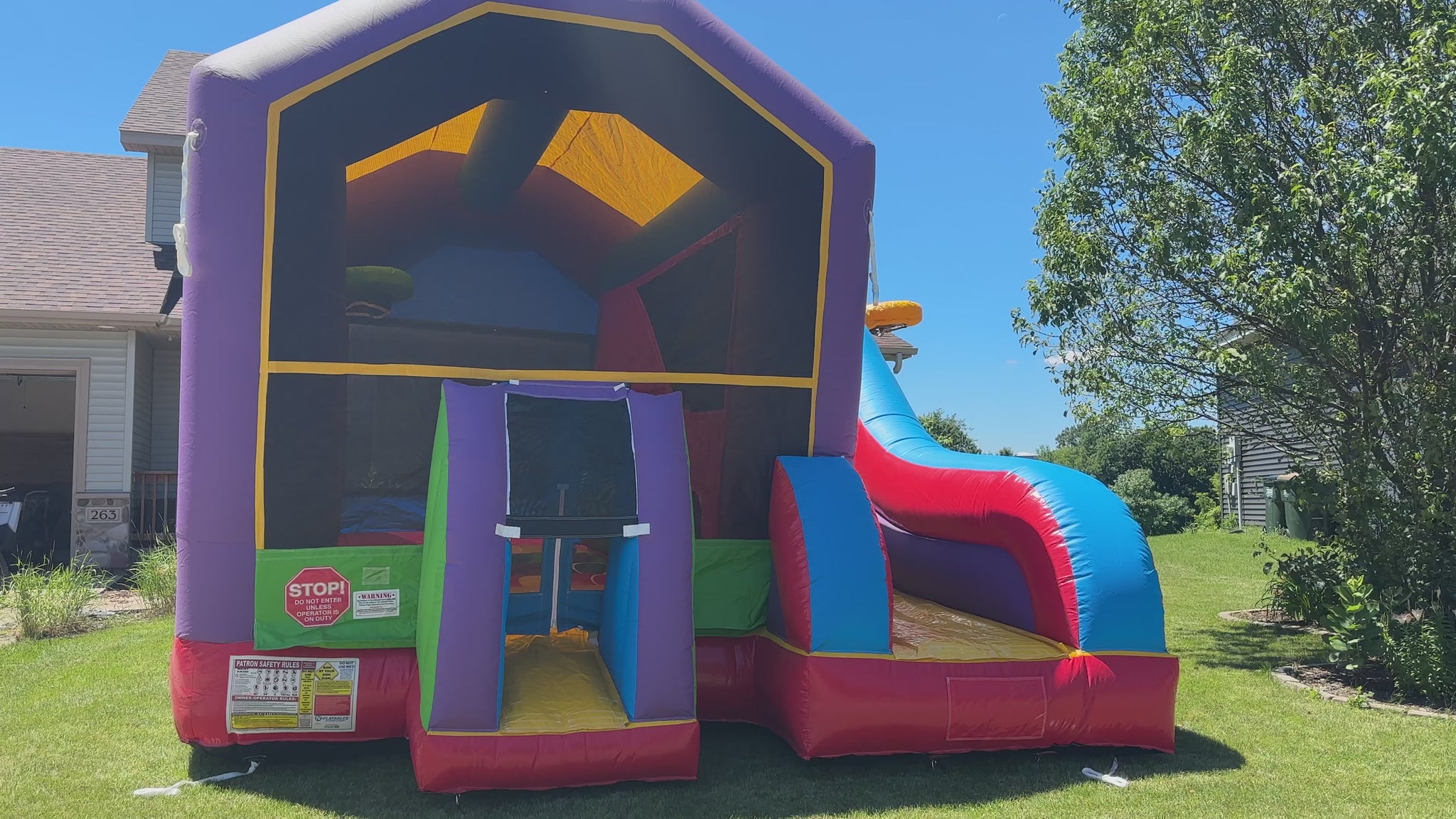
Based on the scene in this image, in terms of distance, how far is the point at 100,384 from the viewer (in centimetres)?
936

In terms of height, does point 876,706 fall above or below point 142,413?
below

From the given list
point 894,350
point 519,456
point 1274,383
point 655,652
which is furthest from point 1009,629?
point 894,350

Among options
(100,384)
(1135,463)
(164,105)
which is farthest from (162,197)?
(1135,463)

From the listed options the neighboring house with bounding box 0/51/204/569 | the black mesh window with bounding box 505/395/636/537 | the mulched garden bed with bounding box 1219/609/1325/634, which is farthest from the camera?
the neighboring house with bounding box 0/51/204/569

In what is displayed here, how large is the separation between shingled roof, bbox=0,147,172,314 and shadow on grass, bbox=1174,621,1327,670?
29.6ft

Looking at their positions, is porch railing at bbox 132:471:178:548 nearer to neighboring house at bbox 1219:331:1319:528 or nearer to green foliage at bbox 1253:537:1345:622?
neighboring house at bbox 1219:331:1319:528

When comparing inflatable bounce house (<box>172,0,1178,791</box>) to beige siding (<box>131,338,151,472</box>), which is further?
beige siding (<box>131,338,151,472</box>)

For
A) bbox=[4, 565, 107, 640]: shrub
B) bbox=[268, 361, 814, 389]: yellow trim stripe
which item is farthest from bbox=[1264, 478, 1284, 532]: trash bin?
bbox=[4, 565, 107, 640]: shrub

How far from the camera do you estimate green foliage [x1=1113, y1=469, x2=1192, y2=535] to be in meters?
16.8

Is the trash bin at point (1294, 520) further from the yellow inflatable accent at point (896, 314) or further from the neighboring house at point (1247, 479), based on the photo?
the yellow inflatable accent at point (896, 314)

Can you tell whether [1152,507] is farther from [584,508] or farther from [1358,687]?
[584,508]

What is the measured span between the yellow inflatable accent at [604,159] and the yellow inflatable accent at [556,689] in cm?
270

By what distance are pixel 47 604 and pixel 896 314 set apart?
6.01 m

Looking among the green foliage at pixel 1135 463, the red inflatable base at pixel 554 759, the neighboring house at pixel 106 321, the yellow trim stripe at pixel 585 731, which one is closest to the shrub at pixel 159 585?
the neighboring house at pixel 106 321
